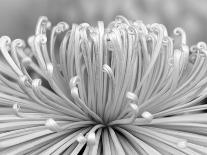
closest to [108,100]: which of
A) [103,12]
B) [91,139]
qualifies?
[91,139]

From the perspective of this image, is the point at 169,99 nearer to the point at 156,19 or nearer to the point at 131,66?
the point at 131,66

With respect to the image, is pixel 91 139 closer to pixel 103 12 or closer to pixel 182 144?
pixel 182 144

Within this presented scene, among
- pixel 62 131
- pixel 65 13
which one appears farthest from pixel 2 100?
pixel 65 13

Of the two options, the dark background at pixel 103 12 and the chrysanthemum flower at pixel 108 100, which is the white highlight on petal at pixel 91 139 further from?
the dark background at pixel 103 12

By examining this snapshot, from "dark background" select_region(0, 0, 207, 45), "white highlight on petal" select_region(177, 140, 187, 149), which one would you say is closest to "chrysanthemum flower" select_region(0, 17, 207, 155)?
"white highlight on petal" select_region(177, 140, 187, 149)

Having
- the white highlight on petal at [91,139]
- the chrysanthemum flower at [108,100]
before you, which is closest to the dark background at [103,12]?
the chrysanthemum flower at [108,100]
